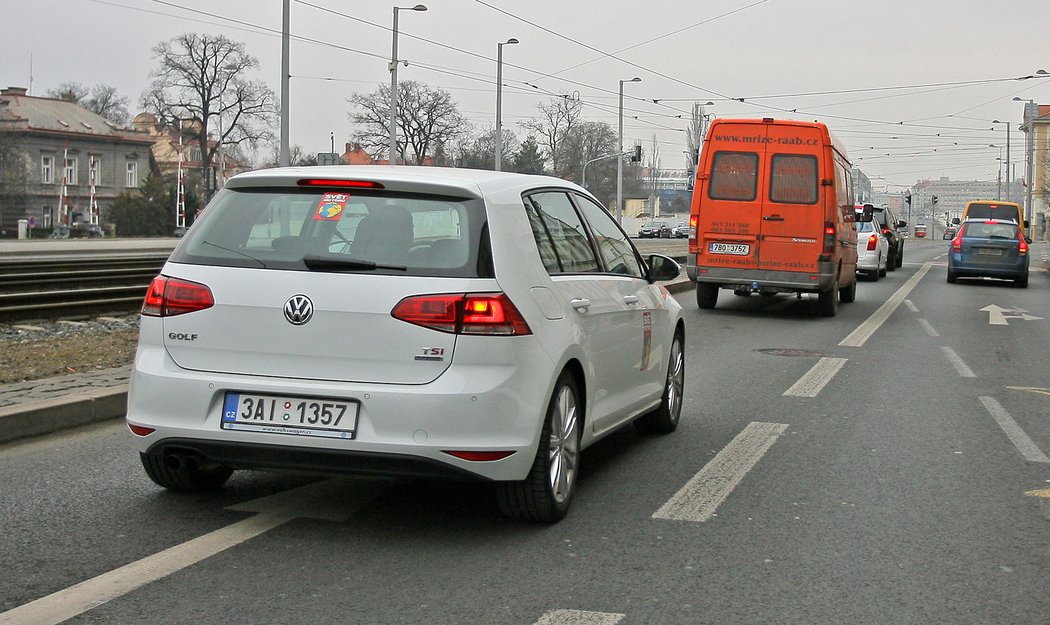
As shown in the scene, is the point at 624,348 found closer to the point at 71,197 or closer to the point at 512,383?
the point at 512,383

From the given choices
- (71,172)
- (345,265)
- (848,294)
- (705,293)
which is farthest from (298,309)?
(71,172)

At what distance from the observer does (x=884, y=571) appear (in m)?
4.81

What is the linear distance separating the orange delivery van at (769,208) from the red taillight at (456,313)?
13074 mm

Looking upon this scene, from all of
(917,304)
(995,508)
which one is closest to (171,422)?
(995,508)

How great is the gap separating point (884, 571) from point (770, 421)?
3.83m

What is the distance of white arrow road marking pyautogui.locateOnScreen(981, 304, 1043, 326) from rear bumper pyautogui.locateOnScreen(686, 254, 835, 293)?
101 inches

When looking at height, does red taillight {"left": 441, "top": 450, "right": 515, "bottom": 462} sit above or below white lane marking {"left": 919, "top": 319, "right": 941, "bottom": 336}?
above

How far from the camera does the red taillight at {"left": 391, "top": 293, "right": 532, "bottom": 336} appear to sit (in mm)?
4977

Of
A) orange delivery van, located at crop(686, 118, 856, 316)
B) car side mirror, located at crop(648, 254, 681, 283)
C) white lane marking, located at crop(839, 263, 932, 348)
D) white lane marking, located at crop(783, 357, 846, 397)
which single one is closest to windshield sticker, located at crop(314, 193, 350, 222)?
car side mirror, located at crop(648, 254, 681, 283)

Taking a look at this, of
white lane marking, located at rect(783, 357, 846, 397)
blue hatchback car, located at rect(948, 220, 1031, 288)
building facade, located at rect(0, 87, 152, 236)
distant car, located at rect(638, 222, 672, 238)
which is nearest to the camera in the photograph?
white lane marking, located at rect(783, 357, 846, 397)

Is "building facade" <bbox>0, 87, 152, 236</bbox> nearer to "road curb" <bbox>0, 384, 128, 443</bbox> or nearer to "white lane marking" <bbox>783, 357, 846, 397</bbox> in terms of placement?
"white lane marking" <bbox>783, 357, 846, 397</bbox>

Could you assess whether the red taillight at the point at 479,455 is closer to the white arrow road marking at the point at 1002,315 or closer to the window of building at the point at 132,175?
the white arrow road marking at the point at 1002,315

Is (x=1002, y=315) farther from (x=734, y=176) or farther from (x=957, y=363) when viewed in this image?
(x=957, y=363)

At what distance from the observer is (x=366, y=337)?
16.4ft
